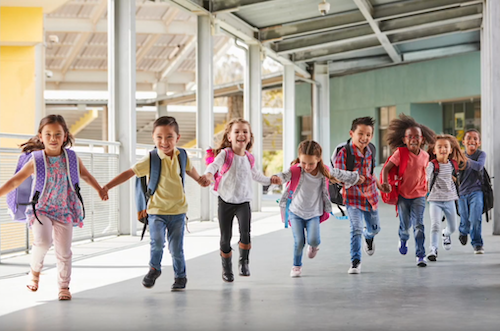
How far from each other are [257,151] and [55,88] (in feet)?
50.1

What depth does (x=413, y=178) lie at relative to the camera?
702cm

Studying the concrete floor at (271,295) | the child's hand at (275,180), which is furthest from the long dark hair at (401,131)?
the child's hand at (275,180)

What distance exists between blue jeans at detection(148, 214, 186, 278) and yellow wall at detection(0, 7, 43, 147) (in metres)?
9.05

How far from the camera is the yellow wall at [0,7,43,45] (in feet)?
45.9

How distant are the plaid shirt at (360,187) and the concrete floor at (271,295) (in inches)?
25.6

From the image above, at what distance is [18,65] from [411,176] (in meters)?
10.2

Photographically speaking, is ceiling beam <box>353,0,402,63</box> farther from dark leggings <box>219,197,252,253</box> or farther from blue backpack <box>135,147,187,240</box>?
blue backpack <box>135,147,187,240</box>

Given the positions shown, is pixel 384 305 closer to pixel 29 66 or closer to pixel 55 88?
pixel 29 66

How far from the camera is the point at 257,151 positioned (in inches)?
687

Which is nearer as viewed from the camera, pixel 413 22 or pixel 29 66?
pixel 29 66

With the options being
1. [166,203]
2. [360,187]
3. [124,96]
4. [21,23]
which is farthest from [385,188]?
[21,23]

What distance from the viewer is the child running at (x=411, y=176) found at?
701 cm

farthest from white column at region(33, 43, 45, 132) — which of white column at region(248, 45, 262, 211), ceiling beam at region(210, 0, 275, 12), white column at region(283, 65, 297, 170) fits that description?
white column at region(283, 65, 297, 170)

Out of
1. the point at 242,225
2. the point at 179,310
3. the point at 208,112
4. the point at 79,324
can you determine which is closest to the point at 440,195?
the point at 242,225
